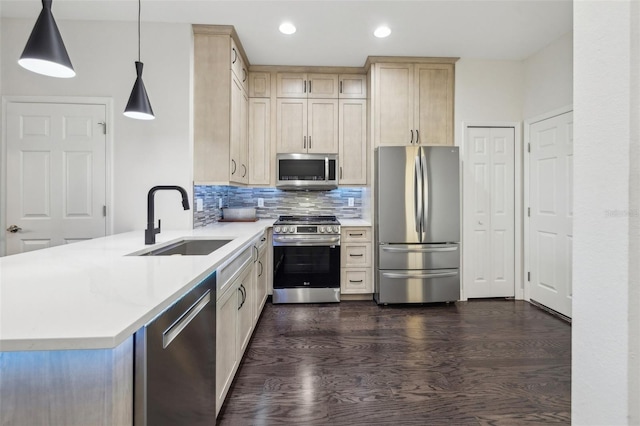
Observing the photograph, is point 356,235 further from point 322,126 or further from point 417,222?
point 322,126

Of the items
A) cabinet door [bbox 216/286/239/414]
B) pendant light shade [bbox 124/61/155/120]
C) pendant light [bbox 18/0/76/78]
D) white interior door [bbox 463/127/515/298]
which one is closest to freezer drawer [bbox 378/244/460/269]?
white interior door [bbox 463/127/515/298]

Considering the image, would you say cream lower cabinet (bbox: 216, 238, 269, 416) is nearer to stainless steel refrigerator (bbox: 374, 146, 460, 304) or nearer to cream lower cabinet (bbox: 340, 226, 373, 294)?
cream lower cabinet (bbox: 340, 226, 373, 294)

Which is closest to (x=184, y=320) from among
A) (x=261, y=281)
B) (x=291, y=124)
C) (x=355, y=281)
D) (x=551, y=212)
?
(x=261, y=281)

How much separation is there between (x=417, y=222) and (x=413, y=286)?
2.40 feet

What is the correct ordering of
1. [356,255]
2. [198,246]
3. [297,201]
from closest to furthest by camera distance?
1. [198,246]
2. [356,255]
3. [297,201]

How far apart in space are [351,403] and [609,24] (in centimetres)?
198

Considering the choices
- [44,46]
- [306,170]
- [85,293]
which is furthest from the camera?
[306,170]

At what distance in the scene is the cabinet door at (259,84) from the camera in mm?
3691

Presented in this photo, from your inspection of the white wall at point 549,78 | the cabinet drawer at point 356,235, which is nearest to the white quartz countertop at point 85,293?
the cabinet drawer at point 356,235

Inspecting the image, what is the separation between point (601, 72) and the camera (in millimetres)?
666

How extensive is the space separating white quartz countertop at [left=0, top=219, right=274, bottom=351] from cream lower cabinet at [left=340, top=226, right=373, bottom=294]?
2089 mm

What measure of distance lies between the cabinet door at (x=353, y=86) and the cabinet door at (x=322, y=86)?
0.08 meters

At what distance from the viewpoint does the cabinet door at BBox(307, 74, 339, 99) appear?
3.72 m

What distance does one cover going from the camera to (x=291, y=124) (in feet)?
12.2
